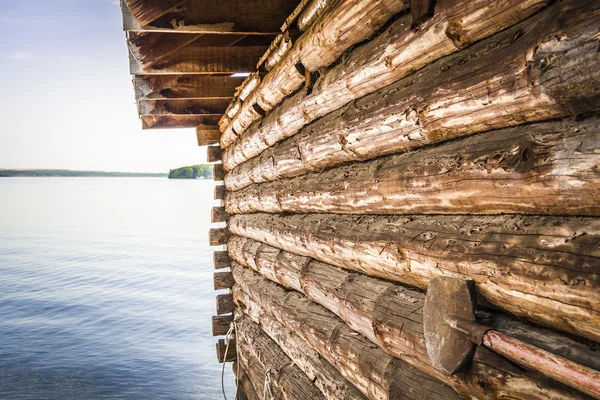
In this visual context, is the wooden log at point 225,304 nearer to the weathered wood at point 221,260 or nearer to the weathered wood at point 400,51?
the weathered wood at point 221,260

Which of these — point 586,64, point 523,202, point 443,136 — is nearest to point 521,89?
point 586,64

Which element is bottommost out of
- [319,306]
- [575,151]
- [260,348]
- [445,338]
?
[260,348]

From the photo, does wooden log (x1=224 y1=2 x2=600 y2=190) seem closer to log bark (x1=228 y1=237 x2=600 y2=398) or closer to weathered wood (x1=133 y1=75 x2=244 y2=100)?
log bark (x1=228 y1=237 x2=600 y2=398)

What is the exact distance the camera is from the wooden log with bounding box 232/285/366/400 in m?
2.50

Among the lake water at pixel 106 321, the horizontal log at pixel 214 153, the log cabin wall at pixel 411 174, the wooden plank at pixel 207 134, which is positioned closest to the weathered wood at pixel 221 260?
the horizontal log at pixel 214 153

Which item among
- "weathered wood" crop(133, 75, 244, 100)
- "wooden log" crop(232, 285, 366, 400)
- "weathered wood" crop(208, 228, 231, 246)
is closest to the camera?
"wooden log" crop(232, 285, 366, 400)

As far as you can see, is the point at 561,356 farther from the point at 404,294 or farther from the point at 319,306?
the point at 319,306

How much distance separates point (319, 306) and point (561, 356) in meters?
1.97

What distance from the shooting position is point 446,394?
5.41 ft

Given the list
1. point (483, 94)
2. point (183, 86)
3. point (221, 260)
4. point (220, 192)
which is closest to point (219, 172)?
point (220, 192)

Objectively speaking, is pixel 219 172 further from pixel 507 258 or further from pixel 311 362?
pixel 507 258

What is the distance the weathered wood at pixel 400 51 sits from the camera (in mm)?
1406

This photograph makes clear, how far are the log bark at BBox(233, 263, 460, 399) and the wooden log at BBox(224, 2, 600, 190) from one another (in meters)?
0.96

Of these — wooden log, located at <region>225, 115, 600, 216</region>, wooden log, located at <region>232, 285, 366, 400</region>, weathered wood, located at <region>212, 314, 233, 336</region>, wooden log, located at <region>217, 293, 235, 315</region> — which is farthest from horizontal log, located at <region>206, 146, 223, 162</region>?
wooden log, located at <region>225, 115, 600, 216</region>
